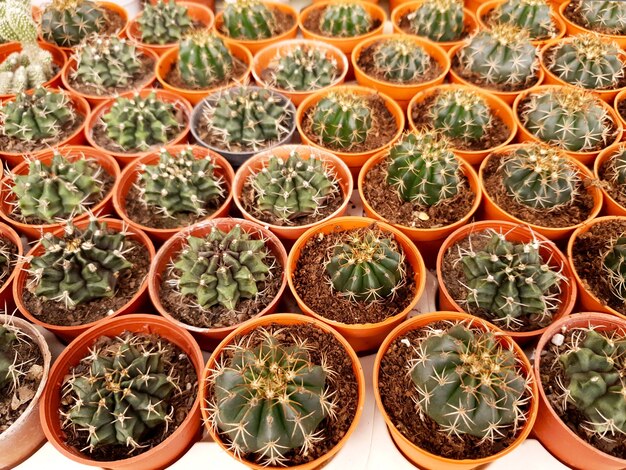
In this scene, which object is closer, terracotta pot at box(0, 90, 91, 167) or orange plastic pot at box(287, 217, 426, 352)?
orange plastic pot at box(287, 217, 426, 352)

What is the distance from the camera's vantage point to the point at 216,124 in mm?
2387

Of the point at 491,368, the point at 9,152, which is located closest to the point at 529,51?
the point at 491,368

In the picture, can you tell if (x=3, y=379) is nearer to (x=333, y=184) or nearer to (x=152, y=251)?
(x=152, y=251)

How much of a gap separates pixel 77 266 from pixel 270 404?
3.34ft

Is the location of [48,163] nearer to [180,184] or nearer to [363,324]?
[180,184]

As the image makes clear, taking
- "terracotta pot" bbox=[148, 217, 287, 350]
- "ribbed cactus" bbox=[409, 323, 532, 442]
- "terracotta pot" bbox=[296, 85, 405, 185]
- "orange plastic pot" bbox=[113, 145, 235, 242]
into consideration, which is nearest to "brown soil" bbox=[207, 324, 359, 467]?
"terracotta pot" bbox=[148, 217, 287, 350]

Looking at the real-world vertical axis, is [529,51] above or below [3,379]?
above

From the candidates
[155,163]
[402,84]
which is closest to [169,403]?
[155,163]

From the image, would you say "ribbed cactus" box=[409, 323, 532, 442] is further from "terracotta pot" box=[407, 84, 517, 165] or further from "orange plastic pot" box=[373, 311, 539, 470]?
"terracotta pot" box=[407, 84, 517, 165]

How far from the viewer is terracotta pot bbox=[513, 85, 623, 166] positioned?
2250 millimetres

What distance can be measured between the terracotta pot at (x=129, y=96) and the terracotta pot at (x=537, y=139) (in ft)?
5.80

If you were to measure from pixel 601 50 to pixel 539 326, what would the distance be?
1732 mm

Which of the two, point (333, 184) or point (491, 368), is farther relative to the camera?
point (333, 184)

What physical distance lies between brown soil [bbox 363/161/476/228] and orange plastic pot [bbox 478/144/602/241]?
8cm
